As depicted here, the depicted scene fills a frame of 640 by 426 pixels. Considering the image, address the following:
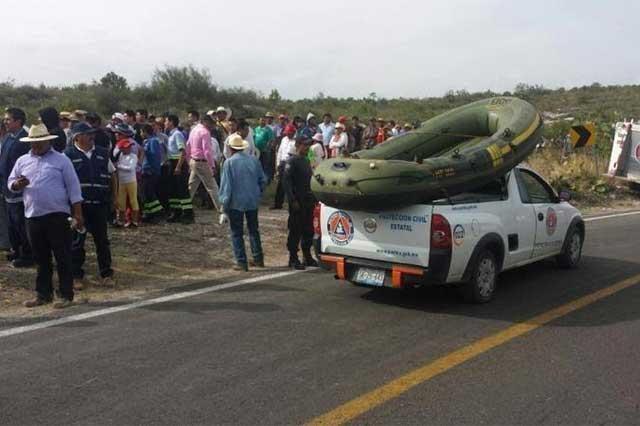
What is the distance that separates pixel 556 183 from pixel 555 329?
1345 cm

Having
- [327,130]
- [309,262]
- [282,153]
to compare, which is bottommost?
[309,262]

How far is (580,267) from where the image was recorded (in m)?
9.47

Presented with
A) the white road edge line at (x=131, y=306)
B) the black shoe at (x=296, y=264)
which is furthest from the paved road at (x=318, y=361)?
the black shoe at (x=296, y=264)

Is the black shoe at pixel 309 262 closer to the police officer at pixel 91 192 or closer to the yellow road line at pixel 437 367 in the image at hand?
the police officer at pixel 91 192

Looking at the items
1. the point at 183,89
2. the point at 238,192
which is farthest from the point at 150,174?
the point at 183,89

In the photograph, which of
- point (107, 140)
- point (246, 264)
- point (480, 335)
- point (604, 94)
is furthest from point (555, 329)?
point (604, 94)

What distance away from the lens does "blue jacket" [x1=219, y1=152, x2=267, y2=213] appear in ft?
30.2

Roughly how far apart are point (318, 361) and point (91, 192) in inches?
152

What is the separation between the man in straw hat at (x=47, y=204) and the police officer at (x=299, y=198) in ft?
9.80

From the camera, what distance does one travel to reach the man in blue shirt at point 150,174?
11875mm

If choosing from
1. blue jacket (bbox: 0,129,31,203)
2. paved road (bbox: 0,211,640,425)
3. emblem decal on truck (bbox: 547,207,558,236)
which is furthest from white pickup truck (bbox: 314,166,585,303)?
blue jacket (bbox: 0,129,31,203)

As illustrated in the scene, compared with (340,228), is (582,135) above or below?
above

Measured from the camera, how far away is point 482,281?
7.42 meters

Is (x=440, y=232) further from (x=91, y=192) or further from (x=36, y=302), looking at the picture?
(x=36, y=302)
